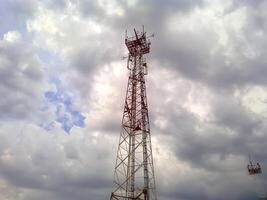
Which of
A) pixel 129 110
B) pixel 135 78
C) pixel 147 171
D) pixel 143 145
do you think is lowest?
pixel 147 171

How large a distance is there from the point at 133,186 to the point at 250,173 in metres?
42.2

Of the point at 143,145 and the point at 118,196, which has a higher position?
the point at 143,145

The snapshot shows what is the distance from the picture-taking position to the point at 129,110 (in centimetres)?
7300

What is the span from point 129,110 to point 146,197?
56.3 feet

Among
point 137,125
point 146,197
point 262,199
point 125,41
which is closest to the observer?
point 146,197

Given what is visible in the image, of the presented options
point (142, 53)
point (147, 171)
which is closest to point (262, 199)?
point (147, 171)

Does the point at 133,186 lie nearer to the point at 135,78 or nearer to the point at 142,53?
the point at 135,78

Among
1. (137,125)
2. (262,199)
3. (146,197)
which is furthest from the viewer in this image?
(262,199)

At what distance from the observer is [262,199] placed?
9562cm

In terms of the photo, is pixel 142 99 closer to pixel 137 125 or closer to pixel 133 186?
pixel 137 125

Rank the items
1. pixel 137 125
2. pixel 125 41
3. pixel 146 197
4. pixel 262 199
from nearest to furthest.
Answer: pixel 146 197 < pixel 137 125 < pixel 125 41 < pixel 262 199

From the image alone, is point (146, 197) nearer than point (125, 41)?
Yes

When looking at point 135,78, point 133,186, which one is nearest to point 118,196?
point 133,186

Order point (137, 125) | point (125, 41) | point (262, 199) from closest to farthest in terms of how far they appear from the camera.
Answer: point (137, 125) → point (125, 41) → point (262, 199)
